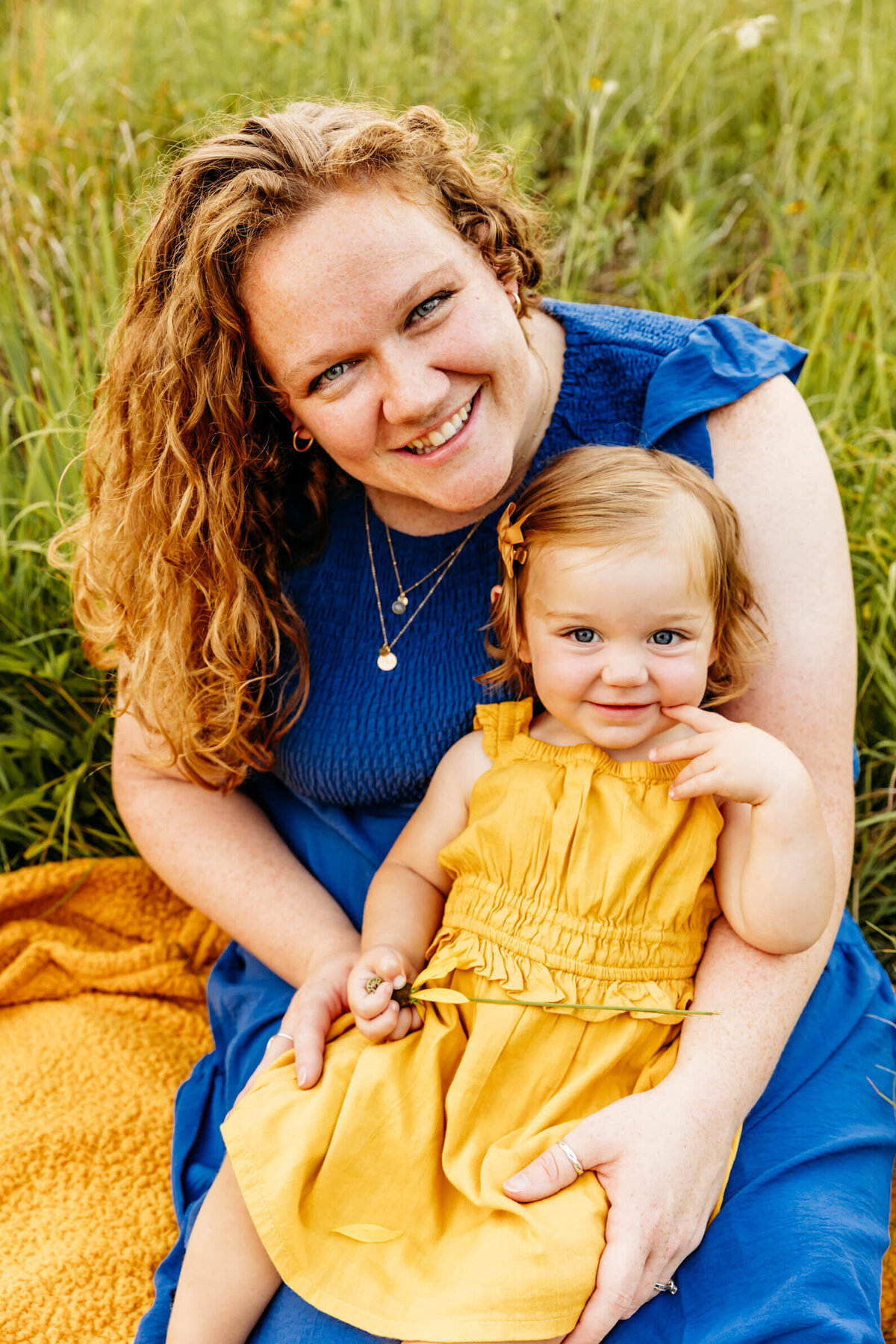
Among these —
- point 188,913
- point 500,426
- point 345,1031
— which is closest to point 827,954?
point 345,1031

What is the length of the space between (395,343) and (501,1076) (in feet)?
3.30

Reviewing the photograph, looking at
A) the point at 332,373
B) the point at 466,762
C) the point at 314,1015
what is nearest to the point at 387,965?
the point at 314,1015

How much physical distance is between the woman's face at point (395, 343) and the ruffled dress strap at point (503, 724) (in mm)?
312

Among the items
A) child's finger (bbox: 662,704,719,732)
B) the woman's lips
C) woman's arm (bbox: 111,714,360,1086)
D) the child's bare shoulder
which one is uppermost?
the woman's lips

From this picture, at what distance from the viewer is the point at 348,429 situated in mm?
1580

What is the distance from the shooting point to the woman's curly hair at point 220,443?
1531 millimetres

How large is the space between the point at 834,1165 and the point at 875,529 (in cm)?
135

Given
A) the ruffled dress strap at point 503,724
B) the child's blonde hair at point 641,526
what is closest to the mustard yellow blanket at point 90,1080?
the ruffled dress strap at point 503,724

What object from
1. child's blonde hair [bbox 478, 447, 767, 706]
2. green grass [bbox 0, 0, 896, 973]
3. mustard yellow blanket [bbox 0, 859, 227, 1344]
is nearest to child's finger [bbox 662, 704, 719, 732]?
child's blonde hair [bbox 478, 447, 767, 706]

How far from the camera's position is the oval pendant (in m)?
1.87

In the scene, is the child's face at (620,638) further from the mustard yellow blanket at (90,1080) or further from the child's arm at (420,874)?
the mustard yellow blanket at (90,1080)

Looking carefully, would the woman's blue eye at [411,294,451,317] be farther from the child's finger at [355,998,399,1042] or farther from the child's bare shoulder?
the child's finger at [355,998,399,1042]

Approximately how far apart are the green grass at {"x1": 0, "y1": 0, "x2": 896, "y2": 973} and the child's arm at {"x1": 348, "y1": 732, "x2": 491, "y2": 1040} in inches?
36.2

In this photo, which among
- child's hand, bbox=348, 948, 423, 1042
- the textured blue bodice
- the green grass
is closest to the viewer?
child's hand, bbox=348, 948, 423, 1042
